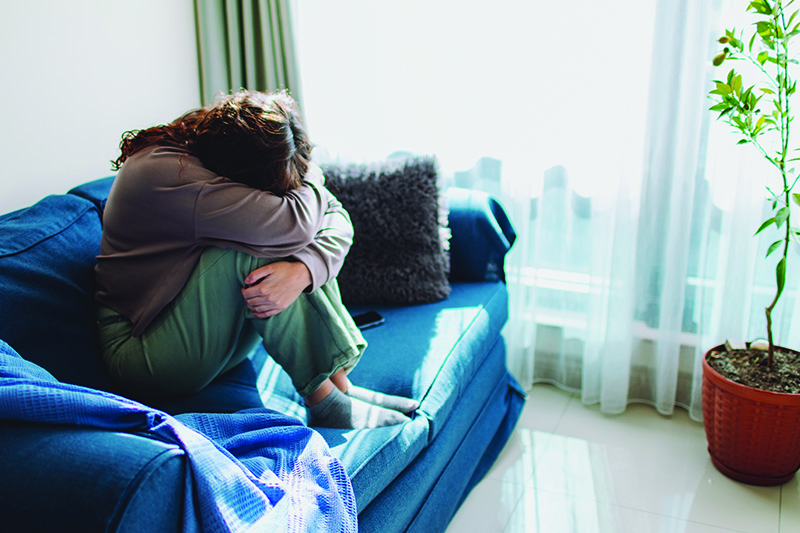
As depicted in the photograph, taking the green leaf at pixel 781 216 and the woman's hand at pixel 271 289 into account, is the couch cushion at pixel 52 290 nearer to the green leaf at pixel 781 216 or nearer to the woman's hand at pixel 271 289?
the woman's hand at pixel 271 289

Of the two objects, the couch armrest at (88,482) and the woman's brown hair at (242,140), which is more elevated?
the woman's brown hair at (242,140)

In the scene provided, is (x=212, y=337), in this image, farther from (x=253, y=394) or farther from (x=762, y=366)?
(x=762, y=366)

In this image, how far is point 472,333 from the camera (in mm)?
1742

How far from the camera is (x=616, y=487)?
5.76ft

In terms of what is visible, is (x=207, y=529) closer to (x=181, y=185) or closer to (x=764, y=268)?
(x=181, y=185)

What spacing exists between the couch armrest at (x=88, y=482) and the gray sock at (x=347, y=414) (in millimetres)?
584

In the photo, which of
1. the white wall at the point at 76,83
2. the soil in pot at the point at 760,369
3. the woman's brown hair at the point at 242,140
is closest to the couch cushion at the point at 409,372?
the woman's brown hair at the point at 242,140

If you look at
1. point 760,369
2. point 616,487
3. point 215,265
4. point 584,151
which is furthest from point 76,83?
point 760,369

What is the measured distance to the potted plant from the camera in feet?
5.17

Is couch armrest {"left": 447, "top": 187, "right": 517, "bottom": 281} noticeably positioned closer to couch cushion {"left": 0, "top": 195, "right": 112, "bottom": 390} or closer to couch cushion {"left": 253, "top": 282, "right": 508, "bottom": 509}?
couch cushion {"left": 253, "top": 282, "right": 508, "bottom": 509}

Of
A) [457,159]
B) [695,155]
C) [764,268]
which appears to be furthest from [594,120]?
[764,268]

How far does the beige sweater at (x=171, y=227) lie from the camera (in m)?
1.27

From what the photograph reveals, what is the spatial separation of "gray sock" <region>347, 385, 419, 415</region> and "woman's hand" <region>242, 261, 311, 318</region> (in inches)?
11.4

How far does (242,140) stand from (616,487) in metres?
1.39
